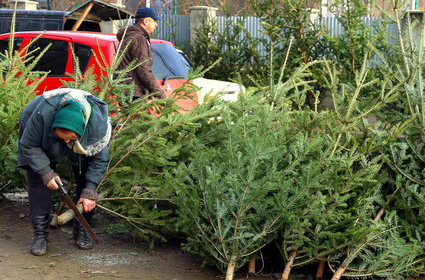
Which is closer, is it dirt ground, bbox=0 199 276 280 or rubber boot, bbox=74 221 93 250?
dirt ground, bbox=0 199 276 280

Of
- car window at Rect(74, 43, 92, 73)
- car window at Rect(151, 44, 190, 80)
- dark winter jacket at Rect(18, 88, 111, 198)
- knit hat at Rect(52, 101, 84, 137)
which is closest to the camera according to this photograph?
knit hat at Rect(52, 101, 84, 137)

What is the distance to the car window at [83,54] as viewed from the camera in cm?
842

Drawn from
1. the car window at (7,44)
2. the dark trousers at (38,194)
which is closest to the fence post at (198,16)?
the car window at (7,44)

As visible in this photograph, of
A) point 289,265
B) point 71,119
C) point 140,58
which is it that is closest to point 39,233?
point 71,119

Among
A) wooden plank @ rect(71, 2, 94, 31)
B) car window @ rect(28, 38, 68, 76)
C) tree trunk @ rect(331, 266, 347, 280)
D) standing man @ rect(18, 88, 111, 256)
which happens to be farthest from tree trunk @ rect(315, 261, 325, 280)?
wooden plank @ rect(71, 2, 94, 31)

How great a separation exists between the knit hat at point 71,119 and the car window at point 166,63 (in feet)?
12.7

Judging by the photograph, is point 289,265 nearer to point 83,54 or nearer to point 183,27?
Result: point 83,54

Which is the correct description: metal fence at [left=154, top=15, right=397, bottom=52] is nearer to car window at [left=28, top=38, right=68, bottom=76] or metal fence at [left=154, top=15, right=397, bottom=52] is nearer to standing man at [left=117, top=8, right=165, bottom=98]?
car window at [left=28, top=38, right=68, bottom=76]

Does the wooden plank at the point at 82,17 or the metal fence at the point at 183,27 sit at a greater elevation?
the wooden plank at the point at 82,17

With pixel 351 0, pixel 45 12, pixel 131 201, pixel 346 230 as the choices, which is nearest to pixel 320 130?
pixel 346 230

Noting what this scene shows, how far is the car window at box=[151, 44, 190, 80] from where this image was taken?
343 inches

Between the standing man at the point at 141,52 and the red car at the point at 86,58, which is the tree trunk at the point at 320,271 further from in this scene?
the red car at the point at 86,58

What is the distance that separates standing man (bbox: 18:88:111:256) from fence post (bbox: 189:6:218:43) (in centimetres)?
1088

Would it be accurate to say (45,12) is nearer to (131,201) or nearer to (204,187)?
(131,201)
